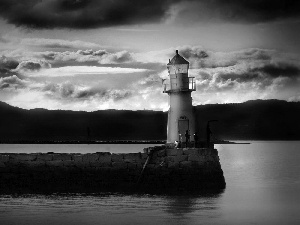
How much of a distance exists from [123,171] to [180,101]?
4055mm

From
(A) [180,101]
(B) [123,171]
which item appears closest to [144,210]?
(B) [123,171]

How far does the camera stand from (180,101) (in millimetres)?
26578

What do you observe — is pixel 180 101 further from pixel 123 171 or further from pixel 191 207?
pixel 191 207

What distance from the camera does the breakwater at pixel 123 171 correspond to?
78.8 feet

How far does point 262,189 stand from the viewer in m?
33.2

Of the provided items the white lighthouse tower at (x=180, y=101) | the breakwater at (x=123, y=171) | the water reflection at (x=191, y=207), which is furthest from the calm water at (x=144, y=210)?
the white lighthouse tower at (x=180, y=101)

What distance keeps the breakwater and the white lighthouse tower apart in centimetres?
186

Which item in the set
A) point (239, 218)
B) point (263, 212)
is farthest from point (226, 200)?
point (239, 218)

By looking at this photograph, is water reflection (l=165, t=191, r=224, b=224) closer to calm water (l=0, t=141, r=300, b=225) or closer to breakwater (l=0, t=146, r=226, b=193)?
calm water (l=0, t=141, r=300, b=225)

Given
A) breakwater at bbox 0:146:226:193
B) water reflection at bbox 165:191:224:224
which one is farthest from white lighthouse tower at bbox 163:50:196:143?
water reflection at bbox 165:191:224:224

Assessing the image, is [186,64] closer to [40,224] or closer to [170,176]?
[170,176]

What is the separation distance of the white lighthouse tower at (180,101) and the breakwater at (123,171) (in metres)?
1.86

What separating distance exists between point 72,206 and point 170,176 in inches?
145

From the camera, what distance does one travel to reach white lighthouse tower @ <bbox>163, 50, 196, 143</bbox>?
2658 centimetres
